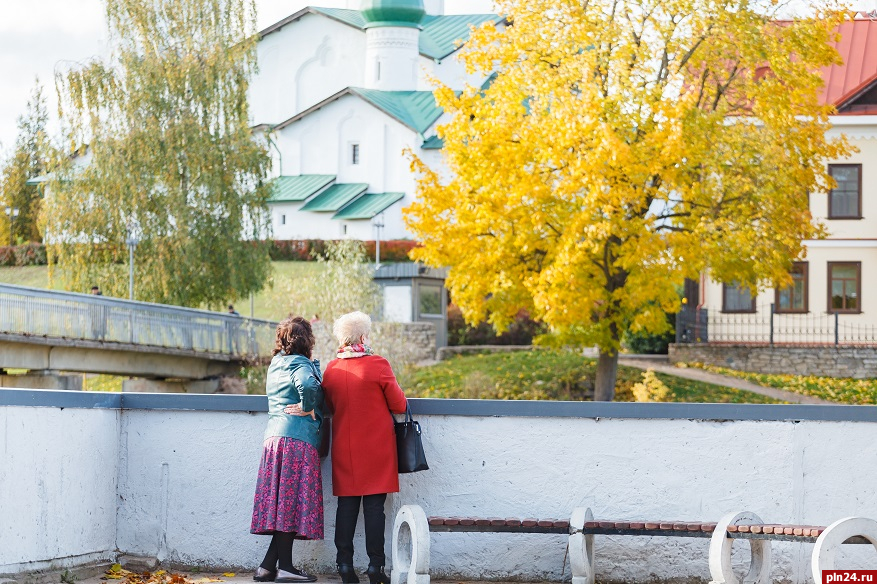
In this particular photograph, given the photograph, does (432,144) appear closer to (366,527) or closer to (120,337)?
(120,337)

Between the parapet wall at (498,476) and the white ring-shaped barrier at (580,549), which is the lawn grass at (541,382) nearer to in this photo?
the parapet wall at (498,476)

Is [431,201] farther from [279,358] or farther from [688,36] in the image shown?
[279,358]

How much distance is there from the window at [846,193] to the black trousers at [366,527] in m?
31.8

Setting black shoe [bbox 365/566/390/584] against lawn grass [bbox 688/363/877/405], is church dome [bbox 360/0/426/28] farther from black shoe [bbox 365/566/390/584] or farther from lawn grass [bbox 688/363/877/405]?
black shoe [bbox 365/566/390/584]

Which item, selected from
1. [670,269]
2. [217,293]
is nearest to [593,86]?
[670,269]

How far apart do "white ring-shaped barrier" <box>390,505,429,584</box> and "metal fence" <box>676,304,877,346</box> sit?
2958 centimetres

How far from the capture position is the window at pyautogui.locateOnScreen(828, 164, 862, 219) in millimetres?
38000

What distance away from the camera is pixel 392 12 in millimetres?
60562

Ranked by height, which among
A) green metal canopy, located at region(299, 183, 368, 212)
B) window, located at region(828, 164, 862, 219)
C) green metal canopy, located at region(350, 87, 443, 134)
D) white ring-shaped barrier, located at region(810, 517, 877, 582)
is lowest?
white ring-shaped barrier, located at region(810, 517, 877, 582)

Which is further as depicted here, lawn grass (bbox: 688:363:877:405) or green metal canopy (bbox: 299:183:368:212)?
green metal canopy (bbox: 299:183:368:212)

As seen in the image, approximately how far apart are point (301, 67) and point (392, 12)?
23.0 ft

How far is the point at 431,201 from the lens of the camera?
26688 millimetres

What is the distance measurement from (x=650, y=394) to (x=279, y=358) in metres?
22.2

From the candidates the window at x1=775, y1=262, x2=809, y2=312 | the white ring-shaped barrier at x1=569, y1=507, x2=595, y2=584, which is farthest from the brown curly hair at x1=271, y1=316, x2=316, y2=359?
the window at x1=775, y1=262, x2=809, y2=312
